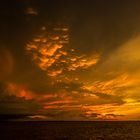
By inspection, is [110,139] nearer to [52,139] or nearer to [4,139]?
[52,139]

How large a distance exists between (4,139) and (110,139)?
26.1 meters

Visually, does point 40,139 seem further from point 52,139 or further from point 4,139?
point 4,139

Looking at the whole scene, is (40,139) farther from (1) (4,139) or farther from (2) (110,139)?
(2) (110,139)

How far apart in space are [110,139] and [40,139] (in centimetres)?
1745

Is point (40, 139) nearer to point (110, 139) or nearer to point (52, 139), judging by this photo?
point (52, 139)

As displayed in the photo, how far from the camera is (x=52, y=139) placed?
63.1 metres

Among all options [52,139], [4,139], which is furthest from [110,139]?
[4,139]

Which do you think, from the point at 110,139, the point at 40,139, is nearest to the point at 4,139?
the point at 40,139

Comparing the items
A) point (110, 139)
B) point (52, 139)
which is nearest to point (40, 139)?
point (52, 139)

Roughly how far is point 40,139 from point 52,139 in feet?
9.74

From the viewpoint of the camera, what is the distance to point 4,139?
62000 mm

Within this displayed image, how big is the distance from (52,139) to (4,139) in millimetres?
11609

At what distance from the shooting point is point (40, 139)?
63.2 meters

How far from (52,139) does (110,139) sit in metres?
14.5
